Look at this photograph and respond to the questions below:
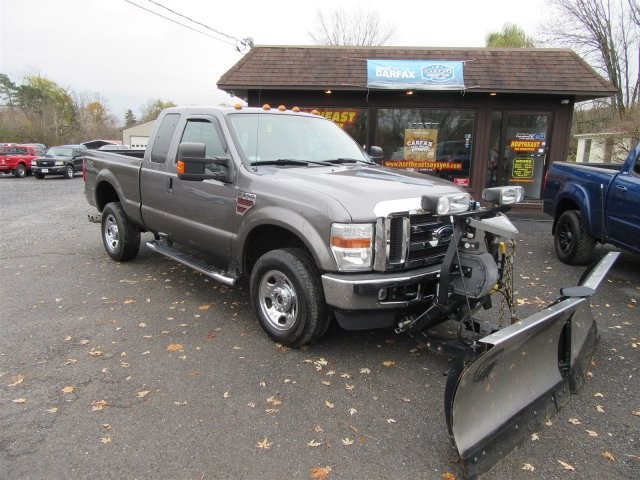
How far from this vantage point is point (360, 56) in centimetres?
1162

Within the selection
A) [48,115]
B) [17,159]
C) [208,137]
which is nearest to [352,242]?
[208,137]

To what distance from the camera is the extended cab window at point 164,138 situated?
557cm

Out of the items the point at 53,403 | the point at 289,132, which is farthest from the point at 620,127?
the point at 53,403

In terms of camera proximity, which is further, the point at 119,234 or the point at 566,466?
the point at 119,234

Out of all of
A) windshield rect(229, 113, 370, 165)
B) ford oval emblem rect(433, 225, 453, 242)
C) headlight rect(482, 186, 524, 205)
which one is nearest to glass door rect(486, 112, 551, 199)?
windshield rect(229, 113, 370, 165)

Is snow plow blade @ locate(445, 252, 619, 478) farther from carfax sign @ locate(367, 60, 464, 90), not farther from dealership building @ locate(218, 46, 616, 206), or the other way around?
dealership building @ locate(218, 46, 616, 206)

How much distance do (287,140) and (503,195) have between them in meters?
2.39

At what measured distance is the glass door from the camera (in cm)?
1164

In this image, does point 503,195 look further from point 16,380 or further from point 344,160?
point 16,380

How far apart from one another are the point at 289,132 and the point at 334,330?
2.09 m

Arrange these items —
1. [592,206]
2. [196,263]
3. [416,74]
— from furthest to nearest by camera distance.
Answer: [416,74] < [592,206] < [196,263]

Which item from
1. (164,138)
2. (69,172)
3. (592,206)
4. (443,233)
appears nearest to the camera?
(443,233)

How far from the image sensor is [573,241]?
7016 millimetres

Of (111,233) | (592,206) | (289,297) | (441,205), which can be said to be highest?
(441,205)
